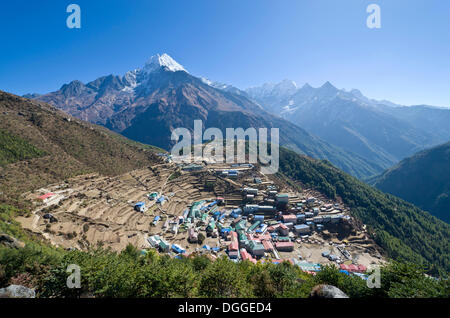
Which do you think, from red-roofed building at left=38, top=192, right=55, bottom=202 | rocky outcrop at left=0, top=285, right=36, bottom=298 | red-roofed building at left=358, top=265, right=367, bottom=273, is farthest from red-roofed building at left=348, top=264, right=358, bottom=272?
red-roofed building at left=38, top=192, right=55, bottom=202

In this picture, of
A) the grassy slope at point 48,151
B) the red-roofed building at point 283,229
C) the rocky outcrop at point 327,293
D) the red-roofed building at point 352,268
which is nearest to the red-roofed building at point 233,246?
the red-roofed building at point 283,229

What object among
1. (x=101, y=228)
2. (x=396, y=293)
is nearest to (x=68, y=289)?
(x=396, y=293)

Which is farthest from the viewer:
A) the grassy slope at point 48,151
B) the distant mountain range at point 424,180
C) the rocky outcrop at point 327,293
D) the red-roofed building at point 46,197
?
the distant mountain range at point 424,180

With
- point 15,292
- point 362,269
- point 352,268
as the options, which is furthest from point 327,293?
point 362,269

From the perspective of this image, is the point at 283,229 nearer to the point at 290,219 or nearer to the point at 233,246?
the point at 290,219

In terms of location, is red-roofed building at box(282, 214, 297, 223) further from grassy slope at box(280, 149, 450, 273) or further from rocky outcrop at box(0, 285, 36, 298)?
rocky outcrop at box(0, 285, 36, 298)

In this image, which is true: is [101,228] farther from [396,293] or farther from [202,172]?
[396,293]

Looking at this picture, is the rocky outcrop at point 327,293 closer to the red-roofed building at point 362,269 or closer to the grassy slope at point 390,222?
the red-roofed building at point 362,269
